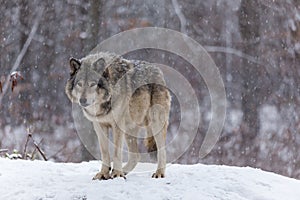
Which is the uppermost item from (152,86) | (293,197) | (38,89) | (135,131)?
(38,89)

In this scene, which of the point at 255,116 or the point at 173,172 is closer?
the point at 173,172

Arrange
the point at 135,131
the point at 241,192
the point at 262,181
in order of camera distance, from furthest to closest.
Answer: the point at 135,131
the point at 262,181
the point at 241,192

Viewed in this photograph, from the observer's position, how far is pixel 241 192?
15.5 ft

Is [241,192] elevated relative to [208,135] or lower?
lower

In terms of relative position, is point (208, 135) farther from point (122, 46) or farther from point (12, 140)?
point (12, 140)

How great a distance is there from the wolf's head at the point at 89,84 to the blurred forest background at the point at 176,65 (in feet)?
20.1

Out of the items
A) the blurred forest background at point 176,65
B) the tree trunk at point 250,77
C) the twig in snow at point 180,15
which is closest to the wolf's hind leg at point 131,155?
the blurred forest background at point 176,65

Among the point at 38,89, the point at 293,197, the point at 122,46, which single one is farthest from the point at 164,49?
the point at 293,197

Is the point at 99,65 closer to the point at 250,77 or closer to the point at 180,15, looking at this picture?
the point at 180,15

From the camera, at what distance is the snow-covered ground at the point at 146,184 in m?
4.41

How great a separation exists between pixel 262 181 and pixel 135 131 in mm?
1565

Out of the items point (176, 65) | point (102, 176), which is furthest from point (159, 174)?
point (176, 65)

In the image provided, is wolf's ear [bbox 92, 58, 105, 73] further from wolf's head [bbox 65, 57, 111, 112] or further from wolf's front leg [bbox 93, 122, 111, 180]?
wolf's front leg [bbox 93, 122, 111, 180]

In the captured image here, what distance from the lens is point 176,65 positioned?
11.3 metres
